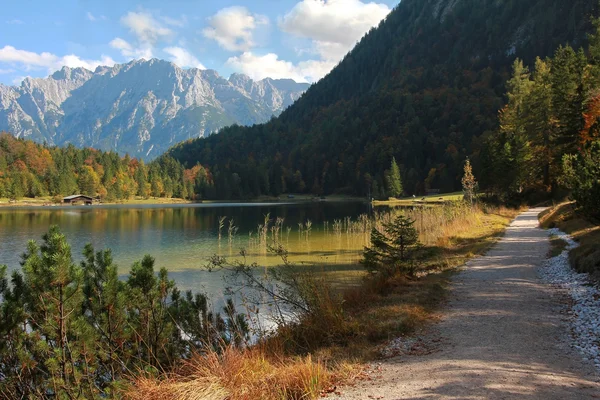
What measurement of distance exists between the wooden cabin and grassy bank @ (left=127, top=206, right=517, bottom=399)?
440 feet

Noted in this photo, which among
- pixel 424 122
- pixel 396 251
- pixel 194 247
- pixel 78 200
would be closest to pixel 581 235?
pixel 396 251

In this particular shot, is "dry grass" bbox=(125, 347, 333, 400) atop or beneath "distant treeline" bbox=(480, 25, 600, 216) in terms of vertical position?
beneath

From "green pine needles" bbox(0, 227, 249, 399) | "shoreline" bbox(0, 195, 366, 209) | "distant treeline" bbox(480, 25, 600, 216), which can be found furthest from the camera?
"shoreline" bbox(0, 195, 366, 209)

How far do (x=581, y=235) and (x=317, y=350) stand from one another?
59.6 feet

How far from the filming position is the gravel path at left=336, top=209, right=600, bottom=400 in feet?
16.6

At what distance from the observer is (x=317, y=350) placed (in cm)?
711

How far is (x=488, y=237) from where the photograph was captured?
23.3m

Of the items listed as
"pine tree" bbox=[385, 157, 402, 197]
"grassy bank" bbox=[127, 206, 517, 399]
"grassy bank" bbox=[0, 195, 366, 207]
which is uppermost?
"pine tree" bbox=[385, 157, 402, 197]

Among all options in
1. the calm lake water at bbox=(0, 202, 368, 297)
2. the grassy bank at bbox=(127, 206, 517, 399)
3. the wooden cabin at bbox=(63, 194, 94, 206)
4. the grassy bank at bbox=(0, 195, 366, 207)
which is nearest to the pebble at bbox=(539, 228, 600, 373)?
the grassy bank at bbox=(127, 206, 517, 399)

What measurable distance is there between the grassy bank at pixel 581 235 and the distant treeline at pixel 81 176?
13754 cm

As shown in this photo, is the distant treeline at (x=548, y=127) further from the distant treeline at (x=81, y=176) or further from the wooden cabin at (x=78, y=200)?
the distant treeline at (x=81, y=176)

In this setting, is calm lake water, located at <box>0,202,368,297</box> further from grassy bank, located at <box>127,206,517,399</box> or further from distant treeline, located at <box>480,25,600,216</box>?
distant treeline, located at <box>480,25,600,216</box>

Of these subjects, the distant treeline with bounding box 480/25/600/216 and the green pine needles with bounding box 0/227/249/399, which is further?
the distant treeline with bounding box 480/25/600/216

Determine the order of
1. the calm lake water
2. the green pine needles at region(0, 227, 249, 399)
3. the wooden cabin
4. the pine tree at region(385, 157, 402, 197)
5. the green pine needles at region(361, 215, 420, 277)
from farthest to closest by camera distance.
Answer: the wooden cabin, the pine tree at region(385, 157, 402, 197), the calm lake water, the green pine needles at region(361, 215, 420, 277), the green pine needles at region(0, 227, 249, 399)
